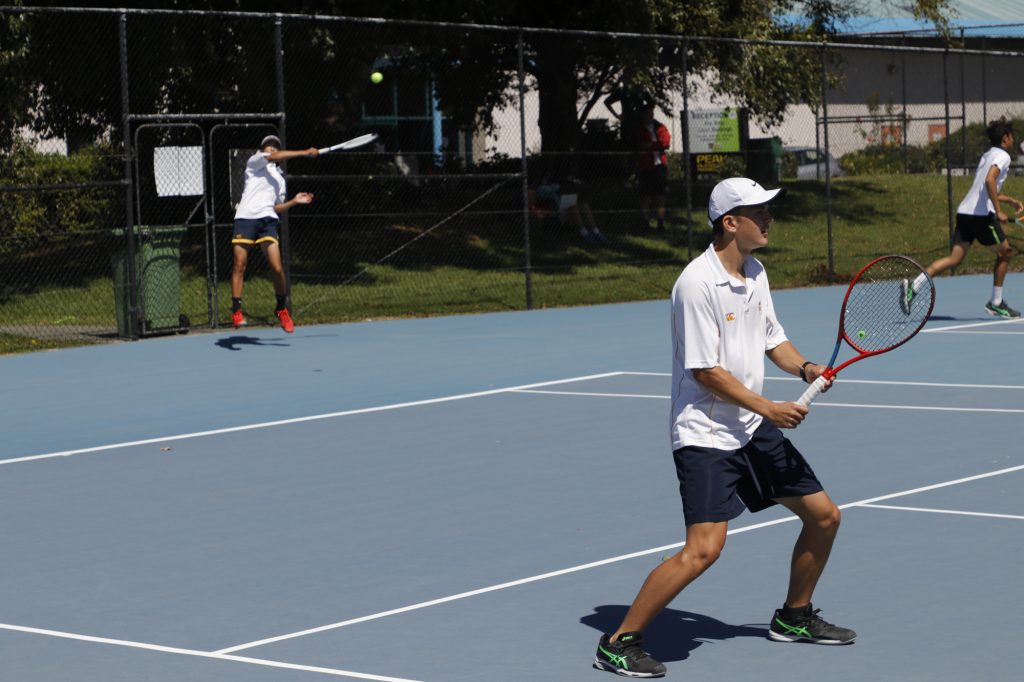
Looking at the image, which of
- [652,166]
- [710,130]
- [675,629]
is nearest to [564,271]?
[652,166]

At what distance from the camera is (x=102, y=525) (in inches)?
316

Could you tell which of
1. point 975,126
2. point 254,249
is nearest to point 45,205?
point 254,249

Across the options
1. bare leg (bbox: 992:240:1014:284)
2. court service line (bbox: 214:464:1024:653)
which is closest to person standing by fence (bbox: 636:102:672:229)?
bare leg (bbox: 992:240:1014:284)

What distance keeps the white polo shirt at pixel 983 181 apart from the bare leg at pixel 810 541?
11.6 meters

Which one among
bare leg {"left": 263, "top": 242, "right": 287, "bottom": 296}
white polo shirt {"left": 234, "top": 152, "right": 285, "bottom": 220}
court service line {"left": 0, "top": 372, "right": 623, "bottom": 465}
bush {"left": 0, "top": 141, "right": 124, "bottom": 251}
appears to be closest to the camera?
court service line {"left": 0, "top": 372, "right": 623, "bottom": 465}

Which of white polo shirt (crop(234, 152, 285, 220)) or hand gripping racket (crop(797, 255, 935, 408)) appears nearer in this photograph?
hand gripping racket (crop(797, 255, 935, 408))

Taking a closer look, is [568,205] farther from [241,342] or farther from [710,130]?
[241,342]

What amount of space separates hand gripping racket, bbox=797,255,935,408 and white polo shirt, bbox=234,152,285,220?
32.2ft

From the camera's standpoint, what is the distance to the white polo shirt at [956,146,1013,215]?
16391mm

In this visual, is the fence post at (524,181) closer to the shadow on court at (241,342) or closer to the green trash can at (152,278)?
the shadow on court at (241,342)

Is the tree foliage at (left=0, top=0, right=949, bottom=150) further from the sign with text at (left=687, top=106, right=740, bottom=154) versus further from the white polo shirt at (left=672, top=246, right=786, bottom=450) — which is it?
the white polo shirt at (left=672, top=246, right=786, bottom=450)

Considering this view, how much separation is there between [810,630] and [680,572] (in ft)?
1.95

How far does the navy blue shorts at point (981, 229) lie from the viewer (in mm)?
16734

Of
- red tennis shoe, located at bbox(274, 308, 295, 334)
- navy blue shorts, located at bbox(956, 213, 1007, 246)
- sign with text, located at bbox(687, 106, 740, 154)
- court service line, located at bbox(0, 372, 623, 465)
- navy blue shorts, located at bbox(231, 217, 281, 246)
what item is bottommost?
court service line, located at bbox(0, 372, 623, 465)
